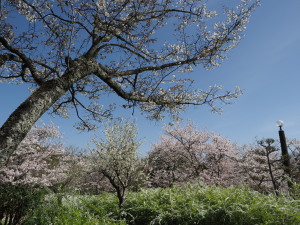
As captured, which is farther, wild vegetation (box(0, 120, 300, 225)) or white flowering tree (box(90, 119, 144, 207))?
white flowering tree (box(90, 119, 144, 207))

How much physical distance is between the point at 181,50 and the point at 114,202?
5961 mm

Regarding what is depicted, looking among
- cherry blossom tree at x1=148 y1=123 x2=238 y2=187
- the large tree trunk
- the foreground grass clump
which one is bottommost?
the foreground grass clump

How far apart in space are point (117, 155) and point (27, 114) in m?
4.99

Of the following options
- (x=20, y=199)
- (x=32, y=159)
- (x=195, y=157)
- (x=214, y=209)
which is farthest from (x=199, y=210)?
(x=195, y=157)

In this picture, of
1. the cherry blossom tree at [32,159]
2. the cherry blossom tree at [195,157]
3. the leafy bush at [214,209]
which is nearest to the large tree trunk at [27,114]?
the leafy bush at [214,209]

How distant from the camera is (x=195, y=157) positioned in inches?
719

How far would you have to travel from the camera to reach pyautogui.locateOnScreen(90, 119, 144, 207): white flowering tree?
863cm

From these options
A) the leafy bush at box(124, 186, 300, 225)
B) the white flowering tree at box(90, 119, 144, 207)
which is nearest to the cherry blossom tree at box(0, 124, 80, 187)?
the white flowering tree at box(90, 119, 144, 207)

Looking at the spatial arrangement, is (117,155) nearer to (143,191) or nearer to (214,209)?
(143,191)

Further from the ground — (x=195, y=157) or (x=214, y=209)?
(x=195, y=157)

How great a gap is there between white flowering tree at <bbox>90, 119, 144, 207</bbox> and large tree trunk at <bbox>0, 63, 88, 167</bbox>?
4286 millimetres

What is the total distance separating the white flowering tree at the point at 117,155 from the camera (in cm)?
863

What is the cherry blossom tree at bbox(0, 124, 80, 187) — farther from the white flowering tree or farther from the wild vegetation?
the white flowering tree

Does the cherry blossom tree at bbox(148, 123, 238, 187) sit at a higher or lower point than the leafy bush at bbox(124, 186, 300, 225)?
higher
